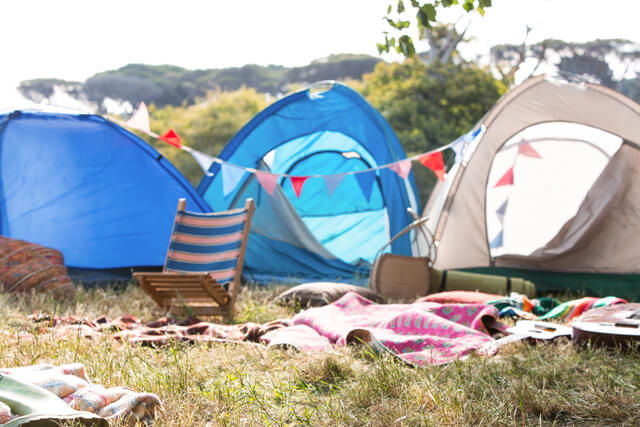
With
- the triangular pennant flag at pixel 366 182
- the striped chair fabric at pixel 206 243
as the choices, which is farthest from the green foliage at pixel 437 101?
the striped chair fabric at pixel 206 243

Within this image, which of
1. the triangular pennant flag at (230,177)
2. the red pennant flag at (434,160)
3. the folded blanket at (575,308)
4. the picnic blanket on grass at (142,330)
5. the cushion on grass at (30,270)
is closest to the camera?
the picnic blanket on grass at (142,330)

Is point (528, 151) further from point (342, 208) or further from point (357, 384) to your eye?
point (357, 384)

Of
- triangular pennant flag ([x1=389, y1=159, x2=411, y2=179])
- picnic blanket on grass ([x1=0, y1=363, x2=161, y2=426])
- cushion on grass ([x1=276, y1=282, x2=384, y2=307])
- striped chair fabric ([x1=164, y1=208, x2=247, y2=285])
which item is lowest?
cushion on grass ([x1=276, y1=282, x2=384, y2=307])

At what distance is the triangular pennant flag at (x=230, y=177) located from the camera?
18.8 feet

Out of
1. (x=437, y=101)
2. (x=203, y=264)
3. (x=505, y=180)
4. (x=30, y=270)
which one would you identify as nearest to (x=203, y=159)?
(x=203, y=264)

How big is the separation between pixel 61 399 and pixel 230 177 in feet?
13.7

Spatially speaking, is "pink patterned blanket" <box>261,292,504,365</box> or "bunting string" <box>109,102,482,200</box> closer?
"pink patterned blanket" <box>261,292,504,365</box>

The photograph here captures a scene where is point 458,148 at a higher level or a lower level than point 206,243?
higher

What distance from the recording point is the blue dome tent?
529 centimetres

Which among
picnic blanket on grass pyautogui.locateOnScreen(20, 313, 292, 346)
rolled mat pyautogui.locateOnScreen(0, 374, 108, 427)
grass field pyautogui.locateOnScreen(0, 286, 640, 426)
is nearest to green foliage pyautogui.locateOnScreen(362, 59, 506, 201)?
picnic blanket on grass pyautogui.locateOnScreen(20, 313, 292, 346)

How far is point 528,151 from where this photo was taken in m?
5.39

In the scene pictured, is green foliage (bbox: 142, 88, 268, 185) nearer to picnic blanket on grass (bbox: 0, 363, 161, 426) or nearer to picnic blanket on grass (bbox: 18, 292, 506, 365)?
picnic blanket on grass (bbox: 18, 292, 506, 365)

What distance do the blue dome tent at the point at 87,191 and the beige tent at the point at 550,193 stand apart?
2337 mm

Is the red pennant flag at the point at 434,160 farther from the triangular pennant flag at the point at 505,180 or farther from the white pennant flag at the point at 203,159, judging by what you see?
the white pennant flag at the point at 203,159
